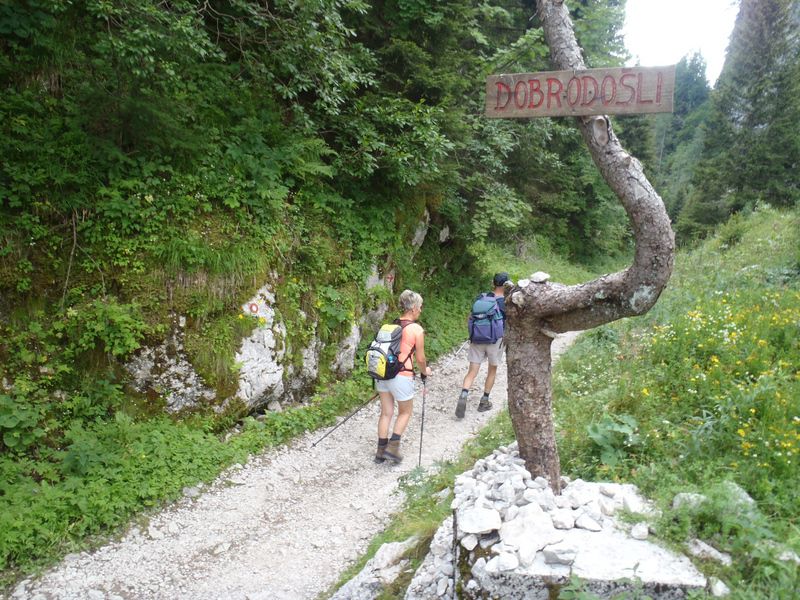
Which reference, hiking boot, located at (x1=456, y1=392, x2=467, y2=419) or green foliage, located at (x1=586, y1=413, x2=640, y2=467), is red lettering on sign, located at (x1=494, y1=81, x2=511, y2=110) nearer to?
green foliage, located at (x1=586, y1=413, x2=640, y2=467)

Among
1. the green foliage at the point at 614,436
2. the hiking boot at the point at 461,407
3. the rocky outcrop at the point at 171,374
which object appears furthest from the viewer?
the hiking boot at the point at 461,407

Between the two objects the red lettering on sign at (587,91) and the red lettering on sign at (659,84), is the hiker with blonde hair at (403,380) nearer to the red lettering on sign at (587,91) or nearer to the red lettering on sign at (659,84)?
the red lettering on sign at (587,91)

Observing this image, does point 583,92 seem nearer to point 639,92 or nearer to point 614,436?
point 639,92

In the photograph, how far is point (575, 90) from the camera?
321 cm

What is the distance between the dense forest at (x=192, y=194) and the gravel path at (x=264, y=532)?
0.33 m

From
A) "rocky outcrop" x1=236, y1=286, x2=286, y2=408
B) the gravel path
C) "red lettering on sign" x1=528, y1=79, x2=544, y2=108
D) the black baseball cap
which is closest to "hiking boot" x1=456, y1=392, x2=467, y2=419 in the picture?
the gravel path

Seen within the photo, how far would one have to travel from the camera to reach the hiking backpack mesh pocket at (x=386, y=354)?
603 centimetres

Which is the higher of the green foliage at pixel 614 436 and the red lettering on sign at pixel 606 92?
the red lettering on sign at pixel 606 92

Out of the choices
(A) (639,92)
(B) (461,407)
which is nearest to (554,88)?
(A) (639,92)

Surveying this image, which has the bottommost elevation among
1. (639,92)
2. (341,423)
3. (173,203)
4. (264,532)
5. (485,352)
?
(264,532)

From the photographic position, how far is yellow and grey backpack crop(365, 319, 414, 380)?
237 inches

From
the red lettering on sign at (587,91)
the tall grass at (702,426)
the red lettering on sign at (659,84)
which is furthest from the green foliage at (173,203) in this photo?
the red lettering on sign at (659,84)

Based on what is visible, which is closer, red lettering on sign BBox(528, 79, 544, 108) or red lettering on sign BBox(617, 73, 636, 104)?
red lettering on sign BBox(617, 73, 636, 104)

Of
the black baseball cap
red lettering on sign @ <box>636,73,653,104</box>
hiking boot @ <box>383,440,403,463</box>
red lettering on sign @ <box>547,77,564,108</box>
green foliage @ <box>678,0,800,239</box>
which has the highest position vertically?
green foliage @ <box>678,0,800,239</box>
